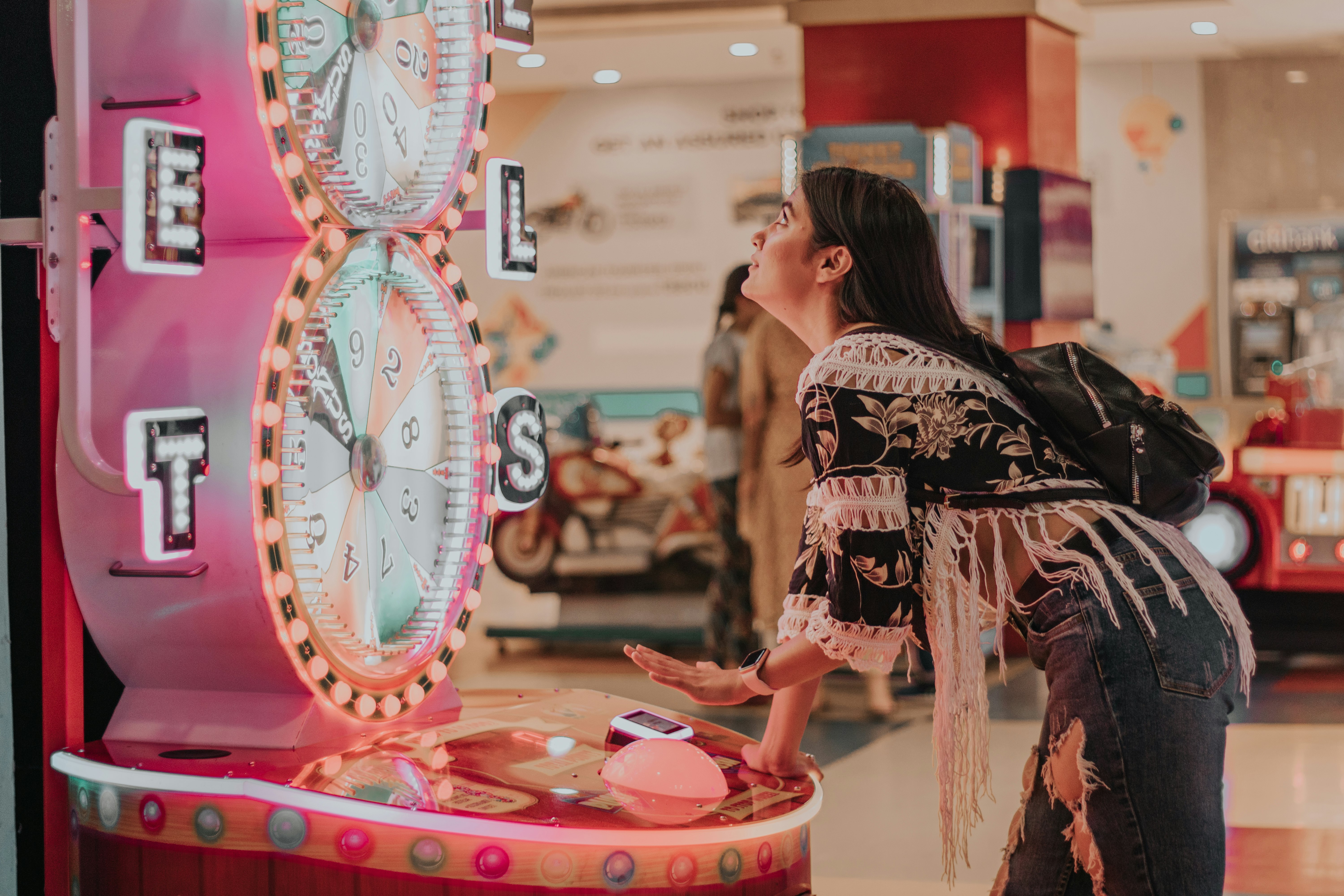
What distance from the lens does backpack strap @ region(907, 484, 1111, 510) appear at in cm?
174

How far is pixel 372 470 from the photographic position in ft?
7.22

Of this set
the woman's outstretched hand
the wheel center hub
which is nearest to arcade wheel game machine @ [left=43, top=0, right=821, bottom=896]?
the wheel center hub

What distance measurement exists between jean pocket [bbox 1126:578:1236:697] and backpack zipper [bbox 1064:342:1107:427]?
15 cm

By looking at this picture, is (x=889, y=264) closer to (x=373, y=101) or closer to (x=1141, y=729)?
(x=1141, y=729)

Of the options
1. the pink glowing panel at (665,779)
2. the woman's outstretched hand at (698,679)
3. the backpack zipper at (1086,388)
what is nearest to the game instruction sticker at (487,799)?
the pink glowing panel at (665,779)

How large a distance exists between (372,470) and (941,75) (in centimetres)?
473

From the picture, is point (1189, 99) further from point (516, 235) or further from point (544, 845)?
point (544, 845)

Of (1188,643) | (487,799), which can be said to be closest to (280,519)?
(487,799)

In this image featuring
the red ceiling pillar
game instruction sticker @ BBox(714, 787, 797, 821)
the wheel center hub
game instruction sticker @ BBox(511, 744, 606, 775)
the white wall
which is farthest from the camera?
the white wall

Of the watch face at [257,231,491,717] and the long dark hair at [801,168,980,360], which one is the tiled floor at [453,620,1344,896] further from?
the long dark hair at [801,168,980,360]

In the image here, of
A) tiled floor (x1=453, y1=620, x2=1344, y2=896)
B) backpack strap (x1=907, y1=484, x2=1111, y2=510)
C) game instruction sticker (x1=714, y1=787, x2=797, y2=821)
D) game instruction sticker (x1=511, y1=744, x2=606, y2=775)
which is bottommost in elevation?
tiled floor (x1=453, y1=620, x2=1344, y2=896)

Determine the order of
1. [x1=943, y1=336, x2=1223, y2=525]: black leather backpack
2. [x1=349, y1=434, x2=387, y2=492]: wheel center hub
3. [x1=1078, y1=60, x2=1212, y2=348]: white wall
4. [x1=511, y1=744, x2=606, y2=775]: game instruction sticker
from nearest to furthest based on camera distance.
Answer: [x1=943, y1=336, x2=1223, y2=525]: black leather backpack, [x1=511, y1=744, x2=606, y2=775]: game instruction sticker, [x1=349, y1=434, x2=387, y2=492]: wheel center hub, [x1=1078, y1=60, x2=1212, y2=348]: white wall

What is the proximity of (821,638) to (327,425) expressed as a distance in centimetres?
85

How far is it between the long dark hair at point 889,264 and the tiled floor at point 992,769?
181 cm
